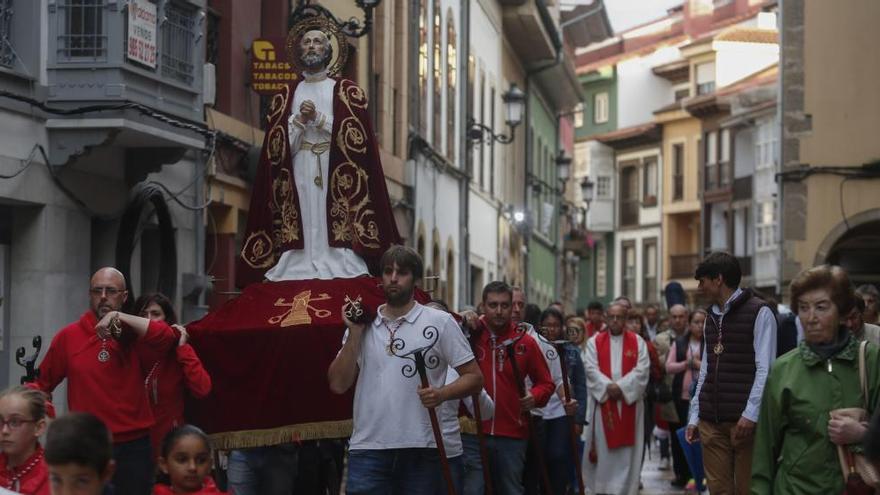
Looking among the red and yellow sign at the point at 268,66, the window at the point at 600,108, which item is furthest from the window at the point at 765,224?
the red and yellow sign at the point at 268,66

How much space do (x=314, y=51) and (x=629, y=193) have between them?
71.4 metres

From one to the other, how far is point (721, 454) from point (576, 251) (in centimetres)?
4987

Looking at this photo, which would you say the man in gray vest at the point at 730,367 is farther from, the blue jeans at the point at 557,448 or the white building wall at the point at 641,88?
the white building wall at the point at 641,88

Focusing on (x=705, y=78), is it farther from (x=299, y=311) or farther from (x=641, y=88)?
(x=299, y=311)

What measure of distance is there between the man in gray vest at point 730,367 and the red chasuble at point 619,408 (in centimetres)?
Answer: 607

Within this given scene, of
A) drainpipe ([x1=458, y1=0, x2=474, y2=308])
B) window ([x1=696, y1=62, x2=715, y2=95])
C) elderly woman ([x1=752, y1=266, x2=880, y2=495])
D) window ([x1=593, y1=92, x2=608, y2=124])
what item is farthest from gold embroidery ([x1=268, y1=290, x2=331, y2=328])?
window ([x1=593, y1=92, x2=608, y2=124])

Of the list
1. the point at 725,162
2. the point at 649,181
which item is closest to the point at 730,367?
the point at 725,162

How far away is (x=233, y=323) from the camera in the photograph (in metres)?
11.5

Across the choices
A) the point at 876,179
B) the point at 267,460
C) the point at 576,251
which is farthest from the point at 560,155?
the point at 267,460

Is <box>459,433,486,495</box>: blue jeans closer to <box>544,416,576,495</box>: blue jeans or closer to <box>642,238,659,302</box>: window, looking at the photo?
<box>544,416,576,495</box>: blue jeans

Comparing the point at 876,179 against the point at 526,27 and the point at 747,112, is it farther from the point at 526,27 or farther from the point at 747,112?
the point at 747,112

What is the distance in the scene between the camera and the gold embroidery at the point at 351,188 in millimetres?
12117

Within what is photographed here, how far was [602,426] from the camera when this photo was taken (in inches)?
706

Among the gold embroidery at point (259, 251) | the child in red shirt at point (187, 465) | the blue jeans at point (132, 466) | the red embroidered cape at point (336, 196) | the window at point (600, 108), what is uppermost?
the window at point (600, 108)
